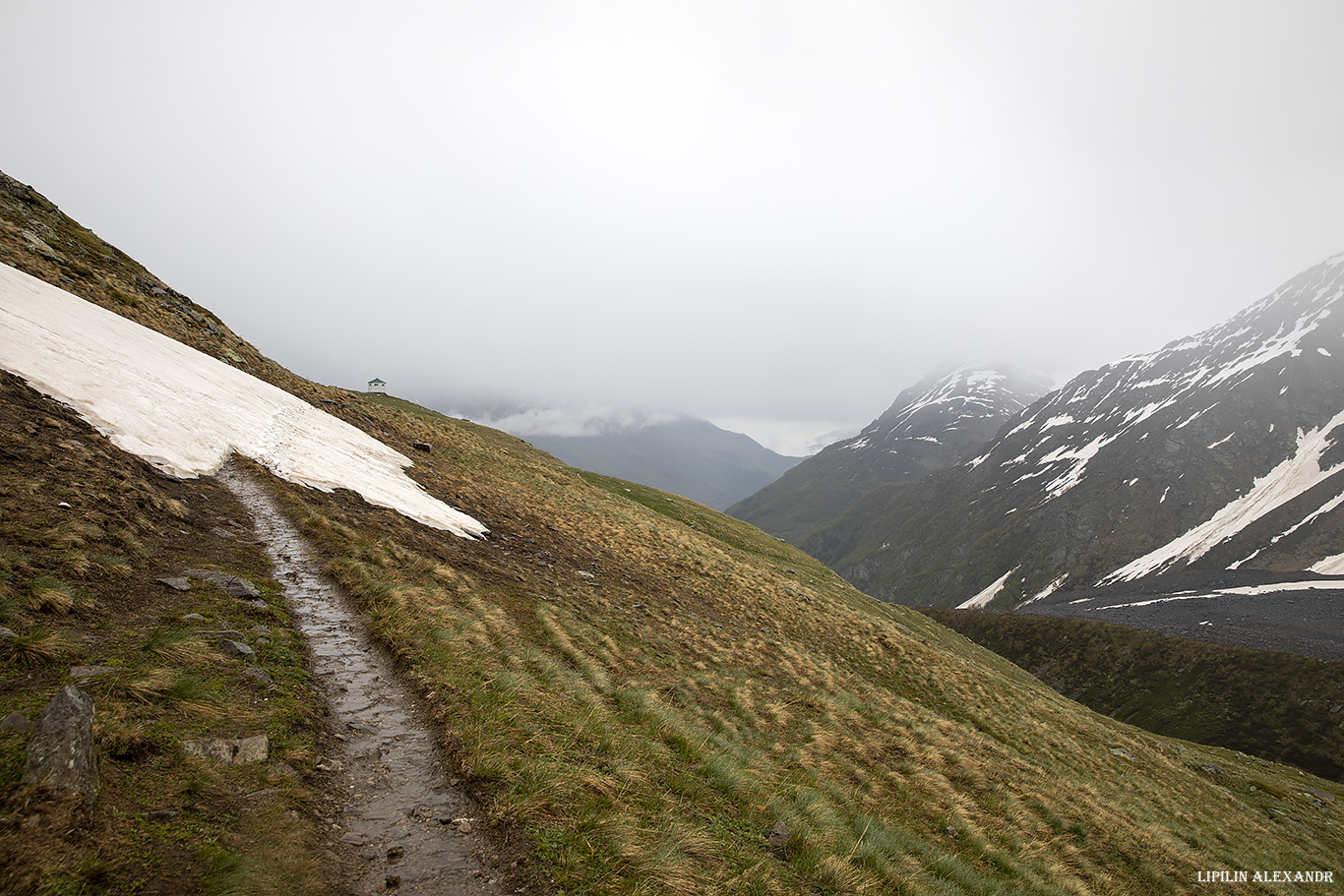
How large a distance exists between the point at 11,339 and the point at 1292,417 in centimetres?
25733

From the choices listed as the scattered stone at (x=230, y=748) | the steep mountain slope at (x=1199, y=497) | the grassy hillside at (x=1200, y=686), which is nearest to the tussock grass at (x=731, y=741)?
the scattered stone at (x=230, y=748)

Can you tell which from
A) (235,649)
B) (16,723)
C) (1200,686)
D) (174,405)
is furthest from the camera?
(1200,686)

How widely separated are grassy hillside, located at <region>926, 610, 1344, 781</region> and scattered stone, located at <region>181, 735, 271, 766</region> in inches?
3306

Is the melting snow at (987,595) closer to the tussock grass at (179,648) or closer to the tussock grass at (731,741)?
the tussock grass at (731,741)

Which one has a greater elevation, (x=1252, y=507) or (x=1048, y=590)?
(x=1252, y=507)

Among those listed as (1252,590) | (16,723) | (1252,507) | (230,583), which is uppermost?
(1252,507)

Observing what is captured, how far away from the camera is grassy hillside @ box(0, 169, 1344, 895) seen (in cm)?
524

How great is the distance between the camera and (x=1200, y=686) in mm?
63812

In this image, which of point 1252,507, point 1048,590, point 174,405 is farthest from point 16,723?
point 1252,507

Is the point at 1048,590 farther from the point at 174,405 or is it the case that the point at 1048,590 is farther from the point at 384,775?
the point at 174,405

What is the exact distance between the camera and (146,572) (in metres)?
8.95

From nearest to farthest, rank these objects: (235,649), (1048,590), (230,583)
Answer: (235,649), (230,583), (1048,590)

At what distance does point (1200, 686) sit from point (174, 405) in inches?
3936

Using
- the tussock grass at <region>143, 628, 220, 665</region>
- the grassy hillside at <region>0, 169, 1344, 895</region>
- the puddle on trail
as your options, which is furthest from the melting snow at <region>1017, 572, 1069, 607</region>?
the tussock grass at <region>143, 628, 220, 665</region>
